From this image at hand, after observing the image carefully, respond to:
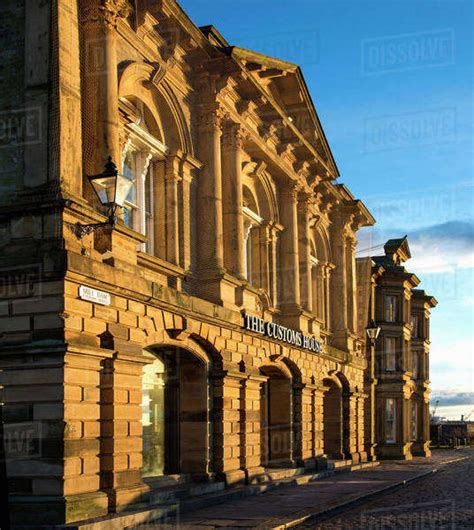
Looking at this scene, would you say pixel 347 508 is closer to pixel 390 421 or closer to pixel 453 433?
pixel 390 421

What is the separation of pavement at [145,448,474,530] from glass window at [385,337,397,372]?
21.2 meters

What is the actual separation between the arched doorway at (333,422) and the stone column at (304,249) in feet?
16.6

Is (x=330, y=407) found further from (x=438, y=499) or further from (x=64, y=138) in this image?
(x=64, y=138)

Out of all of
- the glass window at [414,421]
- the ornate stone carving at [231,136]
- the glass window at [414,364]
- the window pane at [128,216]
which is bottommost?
the glass window at [414,421]

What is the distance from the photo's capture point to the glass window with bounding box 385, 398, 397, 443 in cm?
4947

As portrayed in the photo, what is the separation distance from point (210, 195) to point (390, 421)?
30.5 meters

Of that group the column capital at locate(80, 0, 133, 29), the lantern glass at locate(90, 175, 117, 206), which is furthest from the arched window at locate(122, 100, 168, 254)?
the lantern glass at locate(90, 175, 117, 206)

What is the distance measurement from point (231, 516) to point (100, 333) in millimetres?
4891

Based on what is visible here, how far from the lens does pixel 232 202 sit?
24531 millimetres

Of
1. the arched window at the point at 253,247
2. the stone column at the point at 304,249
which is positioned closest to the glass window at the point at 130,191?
the arched window at the point at 253,247

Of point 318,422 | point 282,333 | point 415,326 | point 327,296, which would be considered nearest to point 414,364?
point 415,326

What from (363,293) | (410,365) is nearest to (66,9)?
(363,293)

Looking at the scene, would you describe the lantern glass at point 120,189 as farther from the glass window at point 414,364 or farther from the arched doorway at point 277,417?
the glass window at point 414,364

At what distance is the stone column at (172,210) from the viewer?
854 inches
